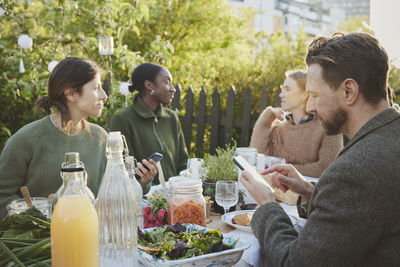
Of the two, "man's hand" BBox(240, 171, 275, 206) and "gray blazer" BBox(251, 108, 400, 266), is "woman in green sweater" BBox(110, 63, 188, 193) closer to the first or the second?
"man's hand" BBox(240, 171, 275, 206)

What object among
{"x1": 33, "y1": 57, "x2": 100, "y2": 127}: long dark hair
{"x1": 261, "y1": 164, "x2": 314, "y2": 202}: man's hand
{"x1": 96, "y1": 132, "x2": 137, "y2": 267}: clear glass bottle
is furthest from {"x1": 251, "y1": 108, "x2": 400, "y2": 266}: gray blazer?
{"x1": 33, "y1": 57, "x2": 100, "y2": 127}: long dark hair

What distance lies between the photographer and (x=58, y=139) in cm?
272

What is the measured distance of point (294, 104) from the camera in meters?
4.11

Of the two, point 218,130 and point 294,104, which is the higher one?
point 294,104

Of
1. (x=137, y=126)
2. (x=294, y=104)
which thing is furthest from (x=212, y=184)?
(x=294, y=104)

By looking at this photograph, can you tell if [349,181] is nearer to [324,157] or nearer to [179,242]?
[179,242]

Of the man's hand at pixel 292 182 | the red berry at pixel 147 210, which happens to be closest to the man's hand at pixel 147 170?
the red berry at pixel 147 210

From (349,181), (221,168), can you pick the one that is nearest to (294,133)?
(221,168)

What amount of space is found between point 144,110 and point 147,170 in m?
1.66

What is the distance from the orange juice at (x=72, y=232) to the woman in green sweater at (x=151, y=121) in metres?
2.66

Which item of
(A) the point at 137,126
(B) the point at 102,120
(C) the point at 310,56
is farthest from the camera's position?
(B) the point at 102,120

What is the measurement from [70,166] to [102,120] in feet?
14.1

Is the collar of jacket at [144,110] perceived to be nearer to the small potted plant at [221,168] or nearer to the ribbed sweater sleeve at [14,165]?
the ribbed sweater sleeve at [14,165]

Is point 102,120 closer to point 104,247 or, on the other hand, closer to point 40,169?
point 40,169
